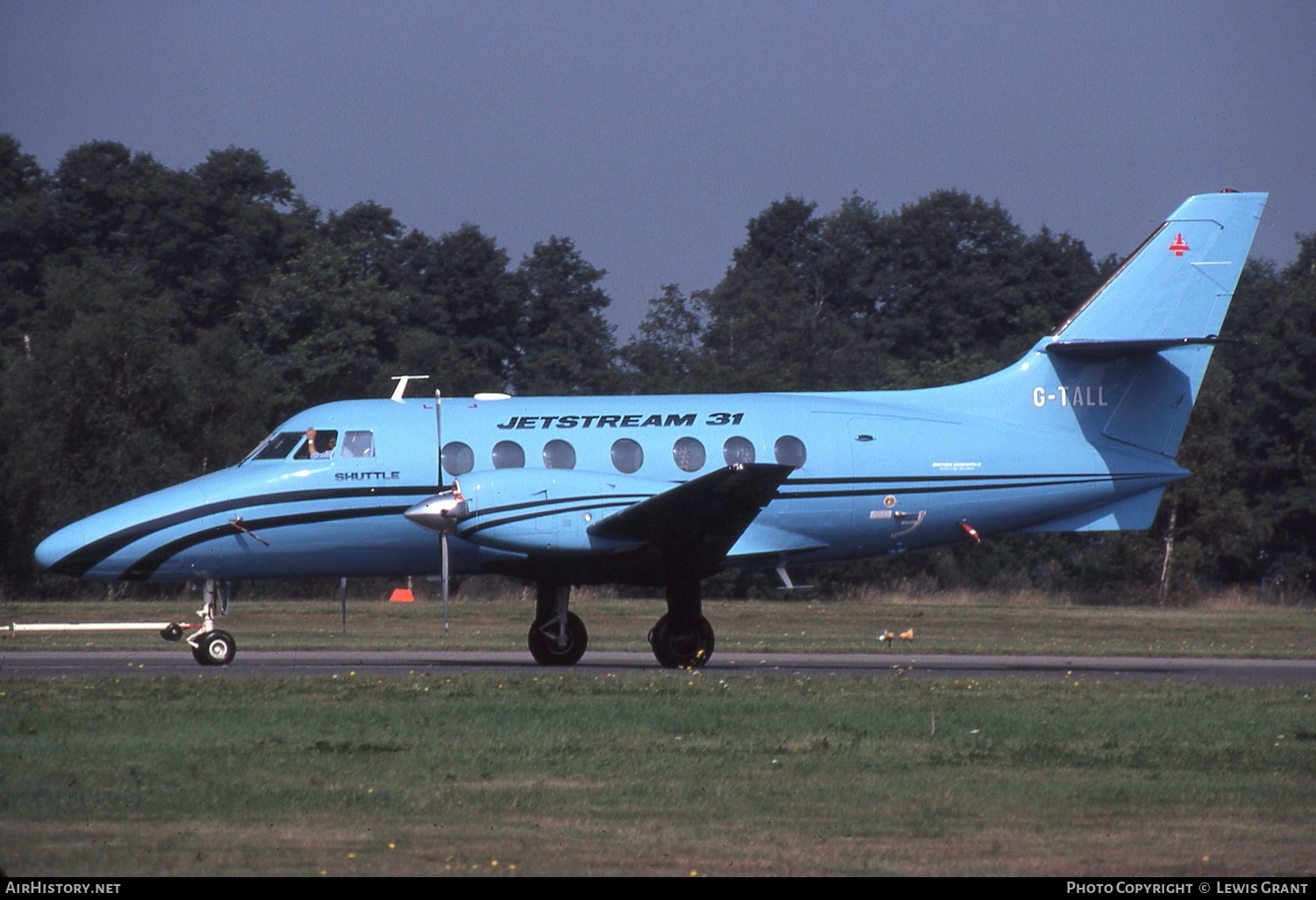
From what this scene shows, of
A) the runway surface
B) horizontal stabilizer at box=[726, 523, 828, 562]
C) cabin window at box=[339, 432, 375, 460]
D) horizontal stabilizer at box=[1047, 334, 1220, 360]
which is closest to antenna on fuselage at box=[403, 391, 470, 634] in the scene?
cabin window at box=[339, 432, 375, 460]

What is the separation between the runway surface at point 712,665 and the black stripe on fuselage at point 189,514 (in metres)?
1.23

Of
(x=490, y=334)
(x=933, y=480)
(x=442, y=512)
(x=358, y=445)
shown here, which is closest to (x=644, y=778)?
(x=442, y=512)

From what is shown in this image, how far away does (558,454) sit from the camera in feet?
56.6

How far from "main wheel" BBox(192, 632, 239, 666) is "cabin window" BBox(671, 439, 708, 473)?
18.2 feet

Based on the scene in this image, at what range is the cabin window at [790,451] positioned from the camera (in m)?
17.6

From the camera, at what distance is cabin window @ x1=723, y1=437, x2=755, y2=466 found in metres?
17.5

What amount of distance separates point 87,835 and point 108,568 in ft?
31.4

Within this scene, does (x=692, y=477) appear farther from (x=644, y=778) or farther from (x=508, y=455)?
(x=644, y=778)

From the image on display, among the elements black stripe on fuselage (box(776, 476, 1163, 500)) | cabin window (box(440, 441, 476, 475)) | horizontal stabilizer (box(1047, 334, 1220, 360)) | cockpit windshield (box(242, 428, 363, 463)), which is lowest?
black stripe on fuselage (box(776, 476, 1163, 500))

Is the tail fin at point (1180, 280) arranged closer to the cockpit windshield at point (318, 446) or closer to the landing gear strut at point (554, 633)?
the landing gear strut at point (554, 633)

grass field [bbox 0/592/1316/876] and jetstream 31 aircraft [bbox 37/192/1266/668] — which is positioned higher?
jetstream 31 aircraft [bbox 37/192/1266/668]

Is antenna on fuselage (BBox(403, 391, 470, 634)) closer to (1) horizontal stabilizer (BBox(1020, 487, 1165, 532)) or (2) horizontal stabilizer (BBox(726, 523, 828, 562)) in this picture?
(2) horizontal stabilizer (BBox(726, 523, 828, 562))

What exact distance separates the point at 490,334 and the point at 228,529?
39.8 metres

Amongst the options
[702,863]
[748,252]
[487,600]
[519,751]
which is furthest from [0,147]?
[702,863]
